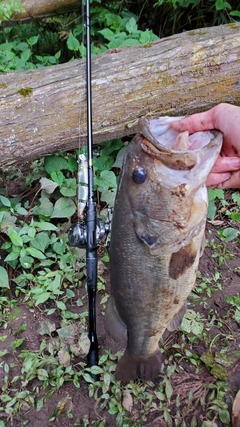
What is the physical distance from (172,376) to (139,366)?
2.60ft

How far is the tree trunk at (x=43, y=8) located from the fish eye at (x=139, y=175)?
14.9 feet

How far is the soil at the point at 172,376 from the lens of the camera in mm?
2820

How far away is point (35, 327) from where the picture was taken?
334 cm

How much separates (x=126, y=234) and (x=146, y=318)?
48 centimetres

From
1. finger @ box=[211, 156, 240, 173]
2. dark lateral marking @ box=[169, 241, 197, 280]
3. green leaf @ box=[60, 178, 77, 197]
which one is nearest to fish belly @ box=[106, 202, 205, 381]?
dark lateral marking @ box=[169, 241, 197, 280]

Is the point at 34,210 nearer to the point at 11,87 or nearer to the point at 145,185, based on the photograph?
the point at 11,87

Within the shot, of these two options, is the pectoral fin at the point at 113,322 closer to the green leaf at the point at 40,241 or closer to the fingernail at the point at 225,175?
the fingernail at the point at 225,175

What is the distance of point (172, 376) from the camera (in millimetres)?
3057

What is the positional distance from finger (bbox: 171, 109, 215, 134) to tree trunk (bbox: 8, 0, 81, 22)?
4.35 metres

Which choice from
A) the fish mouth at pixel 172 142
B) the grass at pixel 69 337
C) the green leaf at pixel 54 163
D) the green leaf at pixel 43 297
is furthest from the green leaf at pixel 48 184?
the fish mouth at pixel 172 142

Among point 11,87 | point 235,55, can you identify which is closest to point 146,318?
point 11,87

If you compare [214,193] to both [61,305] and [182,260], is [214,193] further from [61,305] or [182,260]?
[182,260]

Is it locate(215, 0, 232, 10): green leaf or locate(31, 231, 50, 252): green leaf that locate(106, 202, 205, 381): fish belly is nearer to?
locate(31, 231, 50, 252): green leaf

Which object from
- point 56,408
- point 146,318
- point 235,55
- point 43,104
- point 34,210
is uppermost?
point 235,55
